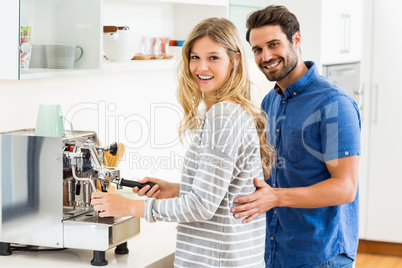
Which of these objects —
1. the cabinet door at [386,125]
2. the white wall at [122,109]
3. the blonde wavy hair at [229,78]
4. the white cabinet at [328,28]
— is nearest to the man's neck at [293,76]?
the blonde wavy hair at [229,78]

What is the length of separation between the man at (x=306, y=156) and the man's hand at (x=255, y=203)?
0.12 meters

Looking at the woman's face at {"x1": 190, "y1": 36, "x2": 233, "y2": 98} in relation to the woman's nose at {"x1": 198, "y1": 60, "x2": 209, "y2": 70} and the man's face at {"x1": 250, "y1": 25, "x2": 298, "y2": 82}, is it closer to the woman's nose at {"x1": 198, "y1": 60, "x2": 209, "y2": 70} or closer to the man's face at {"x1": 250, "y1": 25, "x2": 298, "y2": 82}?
the woman's nose at {"x1": 198, "y1": 60, "x2": 209, "y2": 70}

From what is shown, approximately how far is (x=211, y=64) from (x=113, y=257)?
0.68 metres

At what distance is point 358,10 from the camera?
415 centimetres

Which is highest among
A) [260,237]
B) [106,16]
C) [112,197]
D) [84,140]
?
[106,16]

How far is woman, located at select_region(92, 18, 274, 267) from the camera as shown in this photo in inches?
62.7

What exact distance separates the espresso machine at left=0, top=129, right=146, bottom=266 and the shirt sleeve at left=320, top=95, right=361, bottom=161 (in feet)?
2.07

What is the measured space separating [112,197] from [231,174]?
366 millimetres

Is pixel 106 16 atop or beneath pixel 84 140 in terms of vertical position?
atop

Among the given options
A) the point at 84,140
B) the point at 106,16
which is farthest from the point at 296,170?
the point at 106,16

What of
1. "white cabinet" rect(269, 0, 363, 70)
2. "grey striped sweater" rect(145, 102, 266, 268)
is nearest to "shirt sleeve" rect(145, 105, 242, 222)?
"grey striped sweater" rect(145, 102, 266, 268)

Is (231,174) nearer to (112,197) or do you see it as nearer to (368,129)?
(112,197)

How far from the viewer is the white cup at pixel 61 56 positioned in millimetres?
2031

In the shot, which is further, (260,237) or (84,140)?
(84,140)
